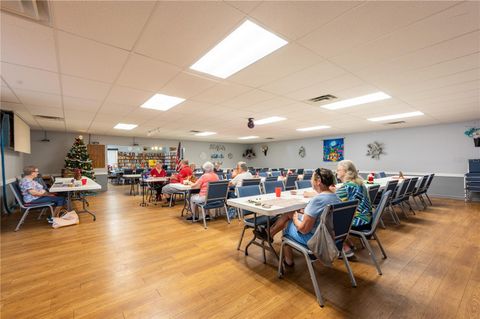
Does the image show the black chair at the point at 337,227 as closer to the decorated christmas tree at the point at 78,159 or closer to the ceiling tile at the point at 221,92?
the ceiling tile at the point at 221,92

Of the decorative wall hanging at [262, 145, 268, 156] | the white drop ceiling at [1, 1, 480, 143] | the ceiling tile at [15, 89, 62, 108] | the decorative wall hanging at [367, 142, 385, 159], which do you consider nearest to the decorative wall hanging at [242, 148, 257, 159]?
the decorative wall hanging at [262, 145, 268, 156]

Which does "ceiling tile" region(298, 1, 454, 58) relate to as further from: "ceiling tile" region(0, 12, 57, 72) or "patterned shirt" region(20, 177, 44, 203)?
Result: "patterned shirt" region(20, 177, 44, 203)

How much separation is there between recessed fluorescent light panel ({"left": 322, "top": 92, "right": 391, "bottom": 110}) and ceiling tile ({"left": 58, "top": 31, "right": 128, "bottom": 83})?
157 inches

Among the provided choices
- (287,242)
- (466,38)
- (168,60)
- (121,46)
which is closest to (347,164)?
(287,242)

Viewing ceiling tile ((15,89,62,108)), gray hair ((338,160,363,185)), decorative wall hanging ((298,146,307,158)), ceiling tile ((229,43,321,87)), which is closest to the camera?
ceiling tile ((229,43,321,87))

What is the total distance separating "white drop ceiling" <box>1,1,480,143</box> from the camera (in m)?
1.72

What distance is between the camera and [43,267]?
257 centimetres

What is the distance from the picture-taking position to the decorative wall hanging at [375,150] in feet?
28.0

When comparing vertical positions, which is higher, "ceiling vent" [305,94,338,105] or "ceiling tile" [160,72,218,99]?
"ceiling tile" [160,72,218,99]

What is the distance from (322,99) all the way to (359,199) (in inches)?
91.8

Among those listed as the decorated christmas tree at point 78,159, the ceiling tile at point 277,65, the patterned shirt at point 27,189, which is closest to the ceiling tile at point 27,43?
the ceiling tile at point 277,65

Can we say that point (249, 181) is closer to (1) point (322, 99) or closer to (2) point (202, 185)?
(2) point (202, 185)

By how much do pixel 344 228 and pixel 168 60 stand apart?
2.66 meters

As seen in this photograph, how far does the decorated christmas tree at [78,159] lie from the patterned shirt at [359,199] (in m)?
9.15
